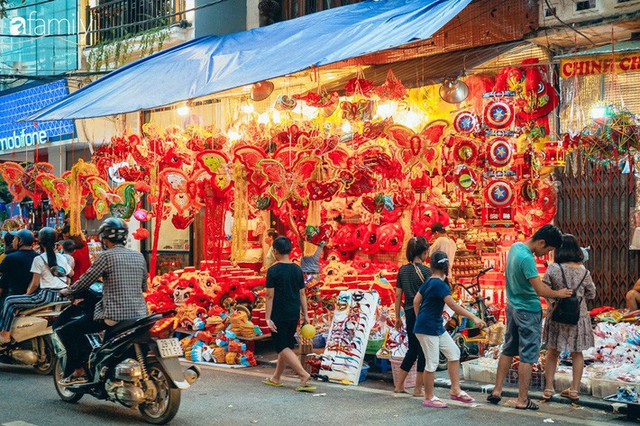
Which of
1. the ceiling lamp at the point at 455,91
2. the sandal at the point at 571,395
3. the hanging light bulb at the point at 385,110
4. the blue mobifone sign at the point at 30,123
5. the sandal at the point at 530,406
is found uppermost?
the blue mobifone sign at the point at 30,123

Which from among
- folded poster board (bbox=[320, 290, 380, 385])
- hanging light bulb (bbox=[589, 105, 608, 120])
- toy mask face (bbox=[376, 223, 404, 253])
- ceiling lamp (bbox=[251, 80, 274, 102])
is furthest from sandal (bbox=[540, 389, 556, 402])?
ceiling lamp (bbox=[251, 80, 274, 102])

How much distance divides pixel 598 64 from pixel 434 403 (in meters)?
5.33

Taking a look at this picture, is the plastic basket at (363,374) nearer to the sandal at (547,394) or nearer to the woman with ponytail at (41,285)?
the sandal at (547,394)

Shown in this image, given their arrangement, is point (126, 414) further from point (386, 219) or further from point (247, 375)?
point (386, 219)

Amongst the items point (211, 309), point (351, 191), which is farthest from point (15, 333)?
point (351, 191)

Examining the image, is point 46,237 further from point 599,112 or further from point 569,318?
point 599,112

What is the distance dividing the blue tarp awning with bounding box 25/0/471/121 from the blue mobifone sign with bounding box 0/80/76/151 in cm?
641

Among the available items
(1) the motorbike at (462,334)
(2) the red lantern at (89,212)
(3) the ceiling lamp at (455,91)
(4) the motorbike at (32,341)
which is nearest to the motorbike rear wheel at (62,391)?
(4) the motorbike at (32,341)

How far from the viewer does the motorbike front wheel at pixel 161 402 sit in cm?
720

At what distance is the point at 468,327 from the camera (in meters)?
10.8

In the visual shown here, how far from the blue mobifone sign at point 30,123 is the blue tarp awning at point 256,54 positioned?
21.0ft

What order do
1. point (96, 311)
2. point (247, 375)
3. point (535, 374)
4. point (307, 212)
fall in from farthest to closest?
point (307, 212) < point (247, 375) < point (535, 374) < point (96, 311)

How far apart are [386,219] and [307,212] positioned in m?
2.05

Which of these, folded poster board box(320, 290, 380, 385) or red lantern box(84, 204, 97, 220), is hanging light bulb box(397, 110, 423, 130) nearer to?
folded poster board box(320, 290, 380, 385)
